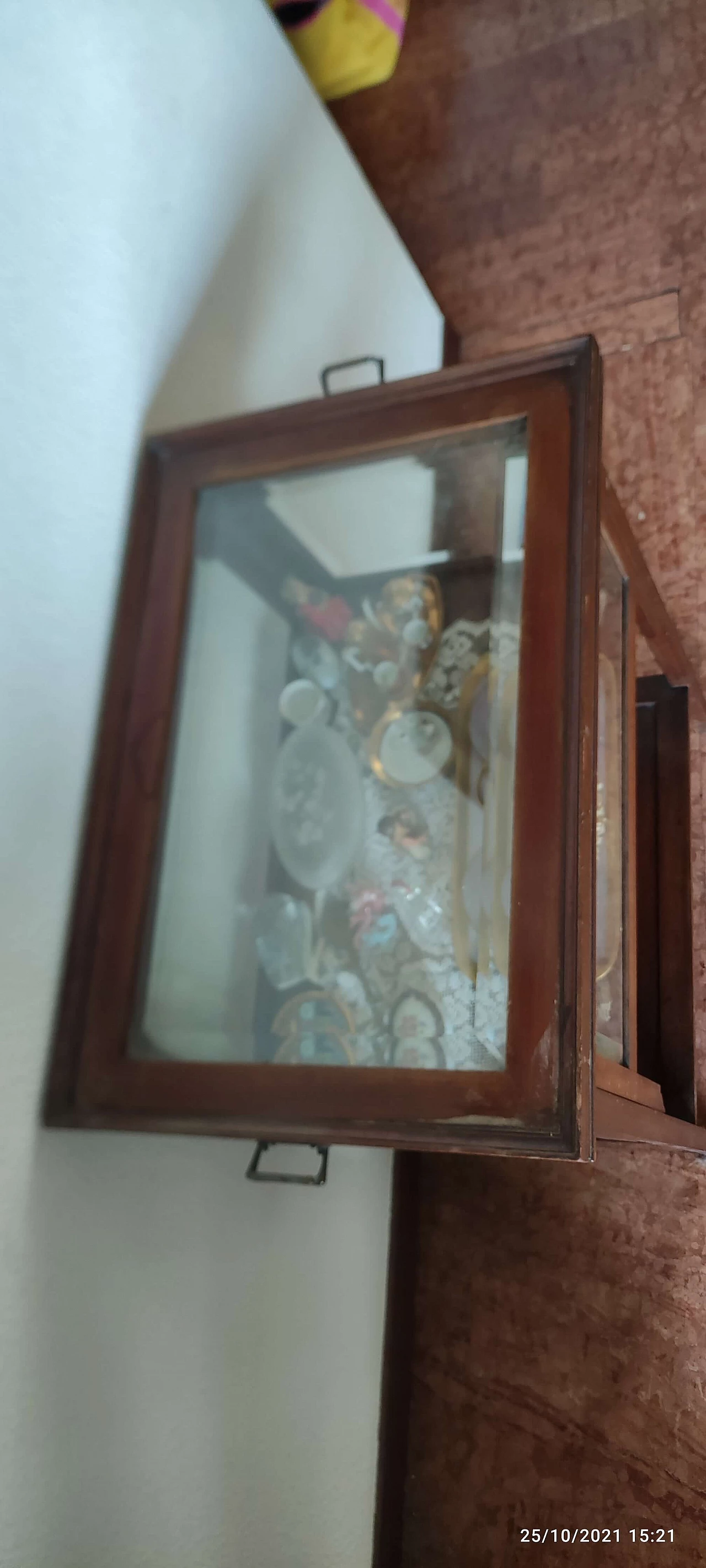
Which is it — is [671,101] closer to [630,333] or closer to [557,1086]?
[630,333]

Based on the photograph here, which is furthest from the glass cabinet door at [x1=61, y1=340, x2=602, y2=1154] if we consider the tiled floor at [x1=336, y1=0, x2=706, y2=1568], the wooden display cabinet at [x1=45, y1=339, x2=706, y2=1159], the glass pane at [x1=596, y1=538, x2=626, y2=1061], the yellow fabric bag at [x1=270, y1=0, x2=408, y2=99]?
the yellow fabric bag at [x1=270, y1=0, x2=408, y2=99]

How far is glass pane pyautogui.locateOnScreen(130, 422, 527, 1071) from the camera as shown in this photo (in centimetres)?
73

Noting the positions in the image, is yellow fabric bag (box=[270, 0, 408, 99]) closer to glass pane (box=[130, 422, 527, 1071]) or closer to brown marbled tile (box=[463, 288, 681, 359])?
brown marbled tile (box=[463, 288, 681, 359])

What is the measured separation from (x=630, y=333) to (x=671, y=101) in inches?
16.3

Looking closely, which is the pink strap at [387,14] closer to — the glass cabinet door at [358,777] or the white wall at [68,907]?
the white wall at [68,907]

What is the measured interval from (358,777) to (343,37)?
4.05 feet

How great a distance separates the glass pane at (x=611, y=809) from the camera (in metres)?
0.82

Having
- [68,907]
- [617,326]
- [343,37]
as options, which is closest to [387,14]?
[343,37]

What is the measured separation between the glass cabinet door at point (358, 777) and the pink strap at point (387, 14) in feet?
3.27

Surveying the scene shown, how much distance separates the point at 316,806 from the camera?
0.86 m

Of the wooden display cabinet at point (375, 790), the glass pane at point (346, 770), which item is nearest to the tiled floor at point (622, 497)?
the wooden display cabinet at point (375, 790)

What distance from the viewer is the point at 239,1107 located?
706 mm

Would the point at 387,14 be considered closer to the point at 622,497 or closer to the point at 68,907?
the point at 622,497
